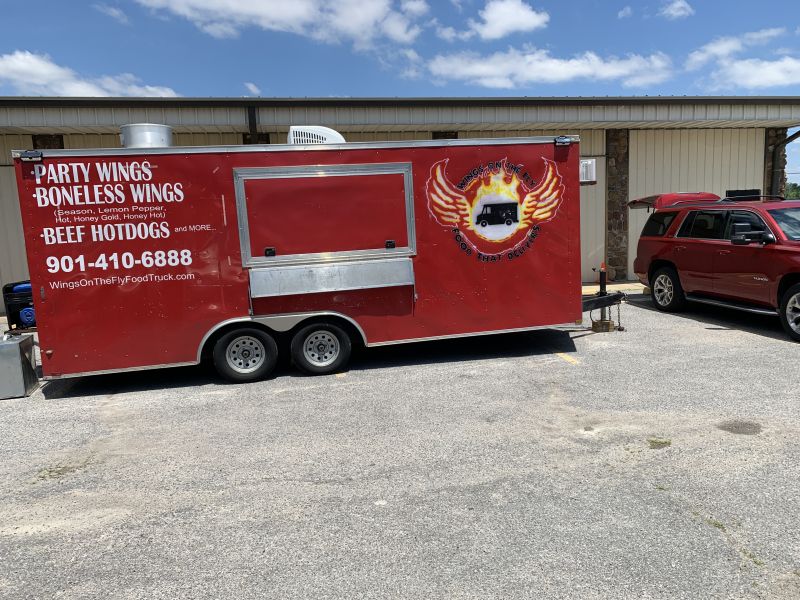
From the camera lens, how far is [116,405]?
20.9ft

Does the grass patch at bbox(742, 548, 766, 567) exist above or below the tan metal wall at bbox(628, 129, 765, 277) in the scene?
below

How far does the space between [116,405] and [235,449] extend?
7.57 feet

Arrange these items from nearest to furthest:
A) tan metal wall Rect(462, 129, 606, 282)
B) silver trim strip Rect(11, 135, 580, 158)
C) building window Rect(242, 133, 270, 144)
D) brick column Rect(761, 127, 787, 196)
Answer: silver trim strip Rect(11, 135, 580, 158) < building window Rect(242, 133, 270, 144) < tan metal wall Rect(462, 129, 606, 282) < brick column Rect(761, 127, 787, 196)

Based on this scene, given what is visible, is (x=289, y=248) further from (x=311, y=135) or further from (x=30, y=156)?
(x=30, y=156)

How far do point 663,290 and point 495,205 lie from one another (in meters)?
4.96

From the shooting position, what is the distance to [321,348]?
7242 millimetres

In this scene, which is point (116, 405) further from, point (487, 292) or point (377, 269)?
point (487, 292)

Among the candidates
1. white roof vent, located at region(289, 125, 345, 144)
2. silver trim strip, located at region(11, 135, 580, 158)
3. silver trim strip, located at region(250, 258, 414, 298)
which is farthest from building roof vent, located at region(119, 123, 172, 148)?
silver trim strip, located at region(250, 258, 414, 298)

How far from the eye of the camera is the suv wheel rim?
10.4 meters

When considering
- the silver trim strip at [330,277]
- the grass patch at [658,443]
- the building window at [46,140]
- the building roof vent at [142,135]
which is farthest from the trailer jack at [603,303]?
the building window at [46,140]

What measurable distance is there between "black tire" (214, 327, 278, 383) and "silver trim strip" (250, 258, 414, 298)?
1.86 ft

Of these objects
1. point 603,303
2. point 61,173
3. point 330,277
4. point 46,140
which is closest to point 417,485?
point 330,277

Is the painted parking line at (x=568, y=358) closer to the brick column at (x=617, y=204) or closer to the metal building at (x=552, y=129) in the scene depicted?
the metal building at (x=552, y=129)

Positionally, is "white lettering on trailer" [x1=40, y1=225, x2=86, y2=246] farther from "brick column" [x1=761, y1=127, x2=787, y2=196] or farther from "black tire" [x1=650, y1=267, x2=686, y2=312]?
"brick column" [x1=761, y1=127, x2=787, y2=196]
